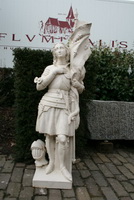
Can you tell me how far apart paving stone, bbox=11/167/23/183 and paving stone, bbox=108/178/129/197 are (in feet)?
4.65

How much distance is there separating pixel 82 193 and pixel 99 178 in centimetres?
57

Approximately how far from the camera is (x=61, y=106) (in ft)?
8.98

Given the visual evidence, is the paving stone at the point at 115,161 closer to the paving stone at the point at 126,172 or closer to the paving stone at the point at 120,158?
the paving stone at the point at 120,158

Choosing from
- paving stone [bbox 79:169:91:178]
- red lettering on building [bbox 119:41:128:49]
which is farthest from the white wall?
paving stone [bbox 79:169:91:178]

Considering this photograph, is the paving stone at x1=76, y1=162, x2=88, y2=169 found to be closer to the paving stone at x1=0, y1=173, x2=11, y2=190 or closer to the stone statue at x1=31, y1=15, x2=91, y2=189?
the stone statue at x1=31, y1=15, x2=91, y2=189

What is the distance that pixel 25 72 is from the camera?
11.9 ft

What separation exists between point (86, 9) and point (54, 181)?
5.46 meters

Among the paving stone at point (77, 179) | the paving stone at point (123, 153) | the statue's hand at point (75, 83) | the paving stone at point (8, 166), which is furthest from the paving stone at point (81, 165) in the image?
the statue's hand at point (75, 83)

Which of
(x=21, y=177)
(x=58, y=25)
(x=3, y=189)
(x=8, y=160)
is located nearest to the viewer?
(x=3, y=189)

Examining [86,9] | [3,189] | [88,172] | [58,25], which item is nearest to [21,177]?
[3,189]

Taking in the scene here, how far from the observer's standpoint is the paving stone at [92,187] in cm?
274

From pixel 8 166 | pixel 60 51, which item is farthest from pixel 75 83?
pixel 8 166

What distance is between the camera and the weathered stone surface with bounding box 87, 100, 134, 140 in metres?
4.42

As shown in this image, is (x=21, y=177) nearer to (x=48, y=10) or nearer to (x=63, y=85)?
(x=63, y=85)
